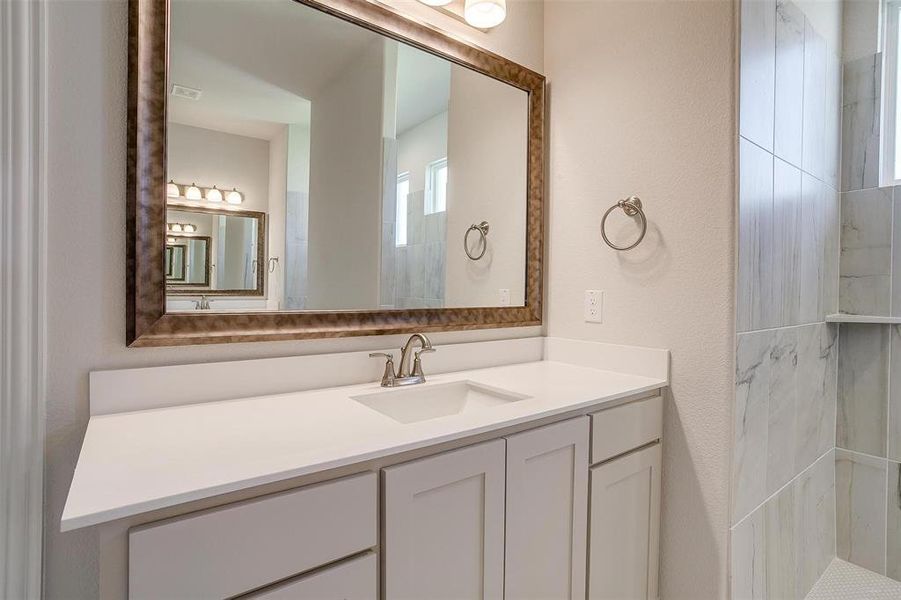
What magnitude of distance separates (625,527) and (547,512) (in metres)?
0.37

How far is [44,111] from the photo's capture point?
0.98 metres

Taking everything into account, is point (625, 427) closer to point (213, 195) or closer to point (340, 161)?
point (340, 161)

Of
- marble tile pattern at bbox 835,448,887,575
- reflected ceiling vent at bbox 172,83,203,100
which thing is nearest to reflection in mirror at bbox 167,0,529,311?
reflected ceiling vent at bbox 172,83,203,100

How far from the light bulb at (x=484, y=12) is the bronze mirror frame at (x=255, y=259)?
1.02 m

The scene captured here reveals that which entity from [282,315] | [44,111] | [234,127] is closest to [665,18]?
[234,127]

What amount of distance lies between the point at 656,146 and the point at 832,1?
1266 millimetres

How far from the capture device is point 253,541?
29.6 inches

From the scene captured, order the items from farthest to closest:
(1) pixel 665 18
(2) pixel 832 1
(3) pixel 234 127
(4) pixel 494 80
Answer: (2) pixel 832 1 < (4) pixel 494 80 < (1) pixel 665 18 < (3) pixel 234 127

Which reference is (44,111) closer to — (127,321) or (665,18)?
(127,321)

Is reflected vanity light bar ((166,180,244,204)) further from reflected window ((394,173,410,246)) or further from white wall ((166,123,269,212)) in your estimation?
reflected window ((394,173,410,246))

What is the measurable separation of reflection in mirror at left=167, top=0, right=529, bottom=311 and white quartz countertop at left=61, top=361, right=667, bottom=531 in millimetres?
277

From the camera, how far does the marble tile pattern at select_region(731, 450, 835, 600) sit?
1.45 m

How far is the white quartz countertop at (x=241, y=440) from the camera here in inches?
27.0

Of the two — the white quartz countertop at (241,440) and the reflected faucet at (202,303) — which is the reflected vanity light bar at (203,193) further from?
the white quartz countertop at (241,440)
